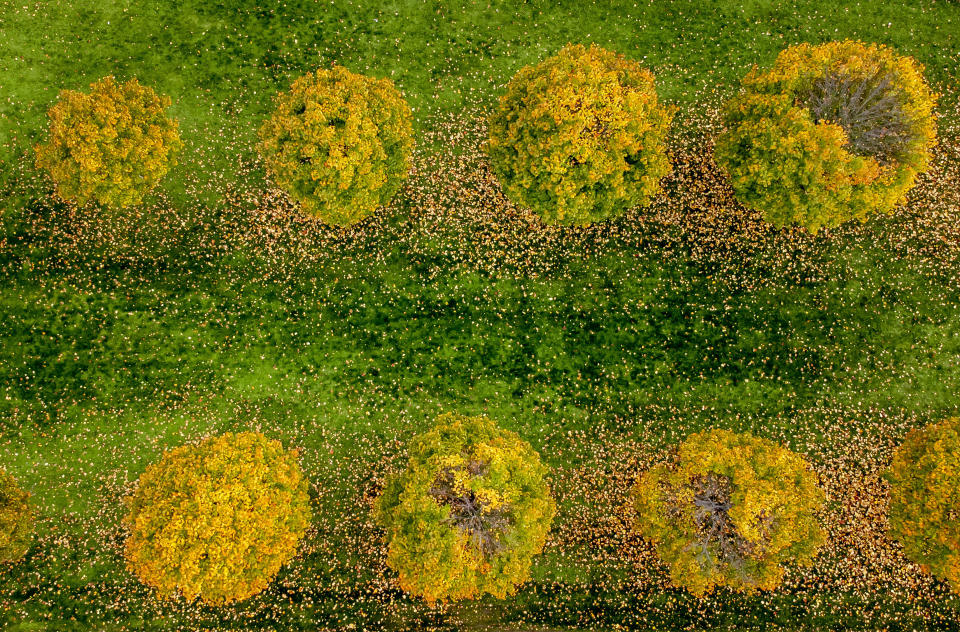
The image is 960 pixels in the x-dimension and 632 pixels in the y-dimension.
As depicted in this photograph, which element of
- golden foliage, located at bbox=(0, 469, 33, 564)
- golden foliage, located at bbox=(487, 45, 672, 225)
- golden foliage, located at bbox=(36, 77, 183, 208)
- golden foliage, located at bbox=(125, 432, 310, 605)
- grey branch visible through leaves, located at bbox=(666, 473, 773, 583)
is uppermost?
golden foliage, located at bbox=(487, 45, 672, 225)

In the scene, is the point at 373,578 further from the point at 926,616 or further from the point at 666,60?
the point at 666,60

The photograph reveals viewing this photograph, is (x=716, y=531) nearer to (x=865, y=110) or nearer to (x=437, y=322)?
(x=437, y=322)

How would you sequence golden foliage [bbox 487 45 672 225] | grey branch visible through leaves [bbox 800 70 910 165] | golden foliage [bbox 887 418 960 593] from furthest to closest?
1. grey branch visible through leaves [bbox 800 70 910 165]
2. golden foliage [bbox 887 418 960 593]
3. golden foliage [bbox 487 45 672 225]

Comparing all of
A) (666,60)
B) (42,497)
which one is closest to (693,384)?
(666,60)

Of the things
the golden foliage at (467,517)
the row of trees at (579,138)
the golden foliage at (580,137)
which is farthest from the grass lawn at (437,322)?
the golden foliage at (467,517)

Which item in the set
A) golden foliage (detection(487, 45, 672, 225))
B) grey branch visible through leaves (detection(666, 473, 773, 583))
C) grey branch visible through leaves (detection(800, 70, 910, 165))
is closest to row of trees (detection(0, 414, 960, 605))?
grey branch visible through leaves (detection(666, 473, 773, 583))

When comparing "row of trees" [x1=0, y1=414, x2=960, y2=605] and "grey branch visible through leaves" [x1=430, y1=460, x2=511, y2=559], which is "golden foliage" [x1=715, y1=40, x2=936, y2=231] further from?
"grey branch visible through leaves" [x1=430, y1=460, x2=511, y2=559]
